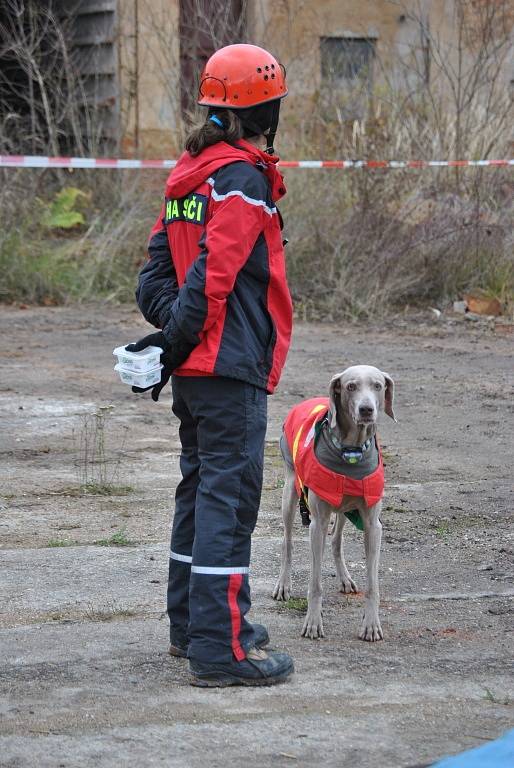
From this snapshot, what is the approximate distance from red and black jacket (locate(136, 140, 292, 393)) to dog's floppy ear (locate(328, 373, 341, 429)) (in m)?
0.55

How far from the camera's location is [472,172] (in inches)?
576

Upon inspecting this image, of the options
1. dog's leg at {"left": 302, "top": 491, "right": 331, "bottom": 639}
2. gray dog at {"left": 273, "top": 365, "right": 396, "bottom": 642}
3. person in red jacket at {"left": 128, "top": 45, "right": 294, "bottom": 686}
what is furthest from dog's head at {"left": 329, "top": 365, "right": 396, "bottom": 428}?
person in red jacket at {"left": 128, "top": 45, "right": 294, "bottom": 686}

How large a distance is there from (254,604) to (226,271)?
182cm

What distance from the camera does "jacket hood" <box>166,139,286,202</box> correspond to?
14.5 feet

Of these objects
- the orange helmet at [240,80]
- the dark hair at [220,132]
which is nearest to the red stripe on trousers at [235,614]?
the dark hair at [220,132]

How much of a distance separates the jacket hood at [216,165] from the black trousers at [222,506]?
0.72 m

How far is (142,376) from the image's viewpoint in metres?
4.39

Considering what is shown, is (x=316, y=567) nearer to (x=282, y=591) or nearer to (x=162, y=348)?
(x=282, y=591)

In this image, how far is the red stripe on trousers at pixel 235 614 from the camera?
449 cm

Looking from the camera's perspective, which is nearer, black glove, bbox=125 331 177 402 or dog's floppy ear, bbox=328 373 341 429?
black glove, bbox=125 331 177 402

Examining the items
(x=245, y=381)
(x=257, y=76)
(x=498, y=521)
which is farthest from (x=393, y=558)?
(x=257, y=76)

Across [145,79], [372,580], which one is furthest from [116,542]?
[145,79]

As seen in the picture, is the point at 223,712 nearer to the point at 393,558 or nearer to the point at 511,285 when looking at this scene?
the point at 393,558

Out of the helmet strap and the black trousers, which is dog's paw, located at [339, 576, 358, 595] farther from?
the helmet strap
